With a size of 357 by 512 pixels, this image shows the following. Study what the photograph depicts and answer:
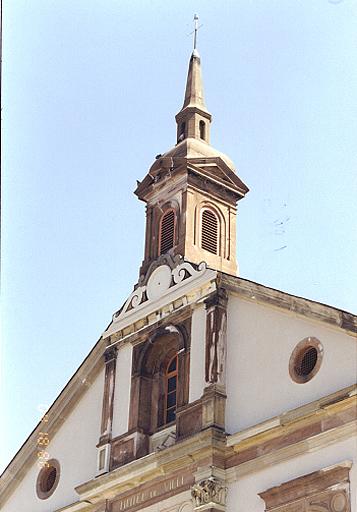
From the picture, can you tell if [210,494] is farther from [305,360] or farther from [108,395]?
[108,395]

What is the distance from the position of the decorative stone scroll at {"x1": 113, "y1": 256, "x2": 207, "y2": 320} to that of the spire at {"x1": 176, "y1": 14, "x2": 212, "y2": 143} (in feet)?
16.7

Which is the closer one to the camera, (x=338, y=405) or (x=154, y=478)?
(x=338, y=405)

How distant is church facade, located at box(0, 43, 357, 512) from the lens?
28875 millimetres

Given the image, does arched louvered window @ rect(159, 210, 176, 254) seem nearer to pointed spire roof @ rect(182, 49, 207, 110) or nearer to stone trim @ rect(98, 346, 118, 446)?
stone trim @ rect(98, 346, 118, 446)

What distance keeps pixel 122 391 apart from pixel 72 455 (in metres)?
2.66

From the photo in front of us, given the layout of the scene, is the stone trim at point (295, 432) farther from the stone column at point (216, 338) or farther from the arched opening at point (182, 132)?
the arched opening at point (182, 132)

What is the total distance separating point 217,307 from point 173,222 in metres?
4.50

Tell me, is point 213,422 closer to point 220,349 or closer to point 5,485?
point 220,349

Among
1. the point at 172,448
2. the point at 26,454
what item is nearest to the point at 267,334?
the point at 172,448

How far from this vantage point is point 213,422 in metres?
31.4

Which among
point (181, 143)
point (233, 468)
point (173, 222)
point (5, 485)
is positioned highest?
point (181, 143)

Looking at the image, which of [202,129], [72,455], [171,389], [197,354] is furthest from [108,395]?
[202,129]

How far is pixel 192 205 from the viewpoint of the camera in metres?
36.3

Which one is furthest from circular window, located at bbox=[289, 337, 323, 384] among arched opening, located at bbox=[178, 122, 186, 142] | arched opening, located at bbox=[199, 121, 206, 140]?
arched opening, located at bbox=[178, 122, 186, 142]
